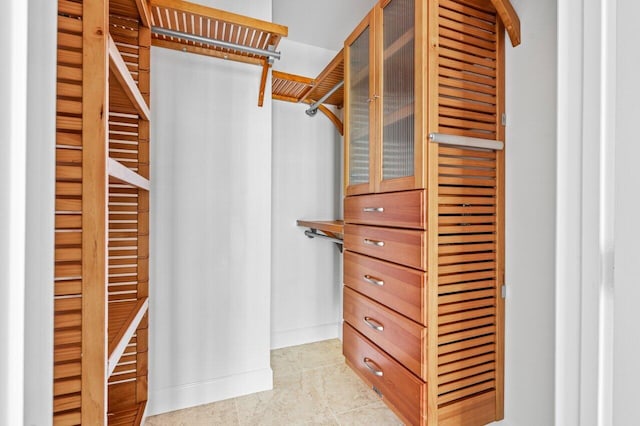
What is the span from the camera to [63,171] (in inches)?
26.5

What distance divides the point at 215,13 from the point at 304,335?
2230 millimetres

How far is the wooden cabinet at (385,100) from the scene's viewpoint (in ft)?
3.78

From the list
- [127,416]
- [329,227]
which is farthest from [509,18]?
[127,416]

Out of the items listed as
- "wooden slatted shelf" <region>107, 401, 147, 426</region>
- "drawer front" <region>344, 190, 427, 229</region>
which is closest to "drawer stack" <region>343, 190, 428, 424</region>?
"drawer front" <region>344, 190, 427, 229</region>

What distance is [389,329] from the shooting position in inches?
49.6

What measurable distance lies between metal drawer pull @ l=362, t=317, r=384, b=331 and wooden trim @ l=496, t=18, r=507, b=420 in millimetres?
479

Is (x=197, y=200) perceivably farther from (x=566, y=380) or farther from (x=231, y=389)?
(x=566, y=380)

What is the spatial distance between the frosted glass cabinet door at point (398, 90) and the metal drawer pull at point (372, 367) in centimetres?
83

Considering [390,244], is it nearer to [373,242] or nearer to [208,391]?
[373,242]

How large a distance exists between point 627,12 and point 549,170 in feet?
2.29

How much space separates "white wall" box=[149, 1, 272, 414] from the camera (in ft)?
5.39

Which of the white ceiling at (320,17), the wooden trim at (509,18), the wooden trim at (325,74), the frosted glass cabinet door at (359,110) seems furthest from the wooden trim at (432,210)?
the white ceiling at (320,17)

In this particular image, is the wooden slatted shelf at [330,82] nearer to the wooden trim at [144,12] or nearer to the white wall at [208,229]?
the white wall at [208,229]

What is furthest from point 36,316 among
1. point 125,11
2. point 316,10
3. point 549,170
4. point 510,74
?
point 316,10
